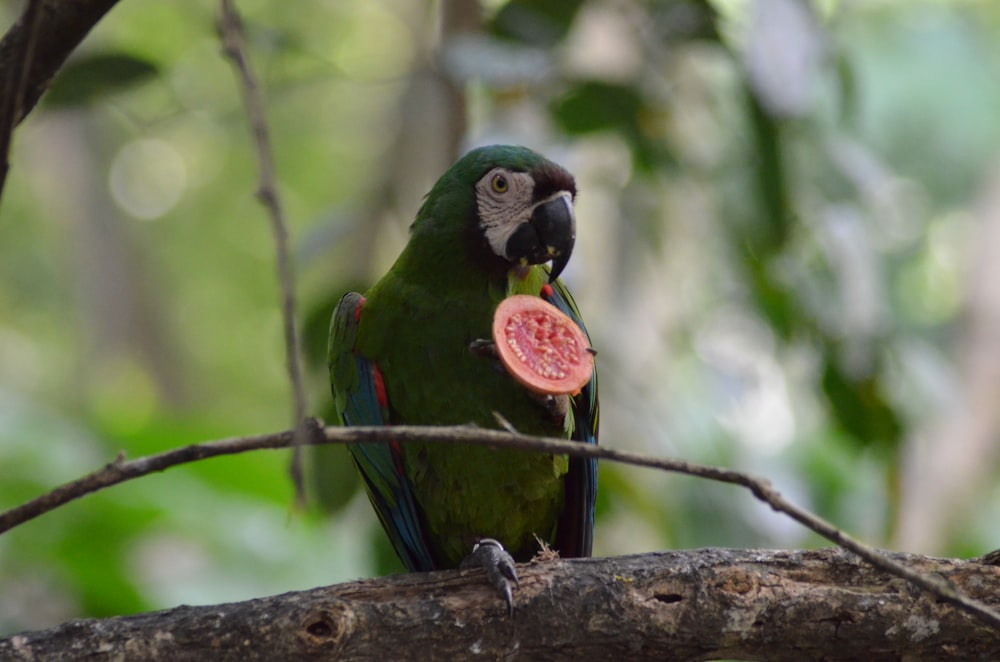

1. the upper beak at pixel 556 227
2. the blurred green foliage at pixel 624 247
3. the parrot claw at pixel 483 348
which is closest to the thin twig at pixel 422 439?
the parrot claw at pixel 483 348

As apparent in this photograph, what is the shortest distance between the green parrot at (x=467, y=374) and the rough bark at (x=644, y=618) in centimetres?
38

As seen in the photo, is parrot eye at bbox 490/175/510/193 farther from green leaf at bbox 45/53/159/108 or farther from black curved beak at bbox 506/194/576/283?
green leaf at bbox 45/53/159/108

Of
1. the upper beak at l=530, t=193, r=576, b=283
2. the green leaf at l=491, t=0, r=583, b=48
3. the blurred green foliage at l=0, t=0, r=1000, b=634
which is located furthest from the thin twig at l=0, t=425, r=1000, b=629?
the green leaf at l=491, t=0, r=583, b=48

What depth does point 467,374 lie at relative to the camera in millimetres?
1908

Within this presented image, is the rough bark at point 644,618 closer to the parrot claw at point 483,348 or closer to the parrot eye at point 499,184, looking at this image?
the parrot claw at point 483,348

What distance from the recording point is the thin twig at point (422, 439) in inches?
39.4

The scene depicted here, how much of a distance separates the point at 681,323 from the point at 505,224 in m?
1.85

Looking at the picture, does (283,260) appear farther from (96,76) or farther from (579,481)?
(96,76)

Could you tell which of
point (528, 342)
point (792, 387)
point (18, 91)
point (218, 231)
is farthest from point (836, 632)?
point (218, 231)

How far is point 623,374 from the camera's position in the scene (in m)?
→ 3.10

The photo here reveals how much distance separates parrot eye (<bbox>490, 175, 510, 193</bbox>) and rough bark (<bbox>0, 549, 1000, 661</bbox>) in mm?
778

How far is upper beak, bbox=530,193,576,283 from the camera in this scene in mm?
1895

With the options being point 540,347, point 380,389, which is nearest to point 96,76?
point 380,389

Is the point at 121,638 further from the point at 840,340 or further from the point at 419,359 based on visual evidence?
Result: the point at 840,340
